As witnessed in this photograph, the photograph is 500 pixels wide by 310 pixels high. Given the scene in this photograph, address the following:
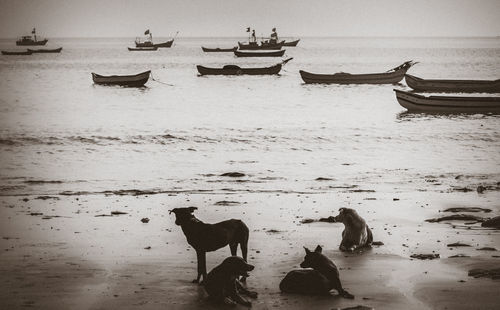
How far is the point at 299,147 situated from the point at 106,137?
8.91m

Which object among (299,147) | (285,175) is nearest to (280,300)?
(285,175)

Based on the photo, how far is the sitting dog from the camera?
9258 mm

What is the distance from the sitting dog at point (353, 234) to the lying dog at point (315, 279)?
1722 millimetres

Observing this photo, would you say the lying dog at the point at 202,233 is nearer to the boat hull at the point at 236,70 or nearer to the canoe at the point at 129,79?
the canoe at the point at 129,79

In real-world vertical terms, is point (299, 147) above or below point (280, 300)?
below

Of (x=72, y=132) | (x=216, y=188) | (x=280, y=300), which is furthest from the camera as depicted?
(x=72, y=132)

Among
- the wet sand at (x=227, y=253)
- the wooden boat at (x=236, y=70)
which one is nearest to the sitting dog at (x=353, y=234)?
the wet sand at (x=227, y=253)

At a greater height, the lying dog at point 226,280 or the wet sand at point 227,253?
the lying dog at point 226,280

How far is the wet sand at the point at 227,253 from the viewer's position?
739 cm

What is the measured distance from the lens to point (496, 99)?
35938mm

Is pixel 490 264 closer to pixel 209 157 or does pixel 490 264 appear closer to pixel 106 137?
pixel 209 157

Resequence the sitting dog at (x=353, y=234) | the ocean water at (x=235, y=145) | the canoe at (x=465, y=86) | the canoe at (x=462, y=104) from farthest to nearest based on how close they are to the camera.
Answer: the canoe at (x=465, y=86), the canoe at (x=462, y=104), the ocean water at (x=235, y=145), the sitting dog at (x=353, y=234)

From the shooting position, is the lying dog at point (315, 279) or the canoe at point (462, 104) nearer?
the lying dog at point (315, 279)

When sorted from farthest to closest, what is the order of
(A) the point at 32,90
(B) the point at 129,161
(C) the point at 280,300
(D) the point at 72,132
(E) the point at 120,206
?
1. (A) the point at 32,90
2. (D) the point at 72,132
3. (B) the point at 129,161
4. (E) the point at 120,206
5. (C) the point at 280,300
